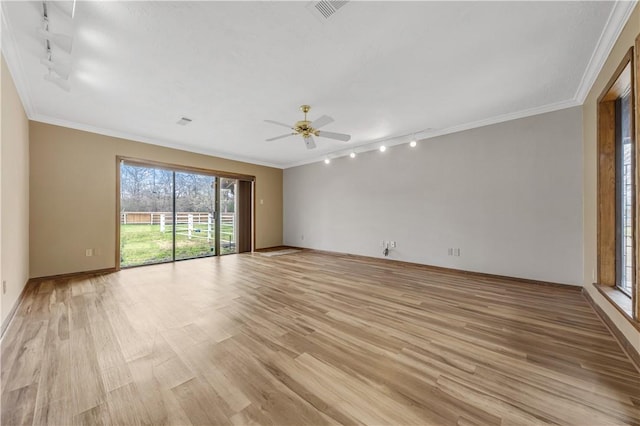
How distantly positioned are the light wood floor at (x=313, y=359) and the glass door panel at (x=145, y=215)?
1.76 metres

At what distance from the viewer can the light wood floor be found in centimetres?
131

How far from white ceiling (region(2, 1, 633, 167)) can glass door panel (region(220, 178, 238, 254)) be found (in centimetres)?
249

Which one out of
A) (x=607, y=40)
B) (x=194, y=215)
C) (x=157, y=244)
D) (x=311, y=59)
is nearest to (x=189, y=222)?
(x=194, y=215)

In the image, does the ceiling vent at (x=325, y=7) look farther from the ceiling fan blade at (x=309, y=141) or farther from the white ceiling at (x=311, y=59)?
the ceiling fan blade at (x=309, y=141)

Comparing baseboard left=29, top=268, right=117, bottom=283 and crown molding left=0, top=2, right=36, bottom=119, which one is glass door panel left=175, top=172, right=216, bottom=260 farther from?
crown molding left=0, top=2, right=36, bottom=119

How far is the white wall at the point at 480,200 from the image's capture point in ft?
11.2

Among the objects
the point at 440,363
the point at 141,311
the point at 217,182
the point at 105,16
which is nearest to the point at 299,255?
the point at 217,182

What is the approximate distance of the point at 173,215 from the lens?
17.3 ft

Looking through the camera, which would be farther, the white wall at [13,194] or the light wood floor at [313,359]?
the white wall at [13,194]

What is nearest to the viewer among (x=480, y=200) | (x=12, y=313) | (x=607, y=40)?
(x=607, y=40)

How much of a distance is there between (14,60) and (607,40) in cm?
556

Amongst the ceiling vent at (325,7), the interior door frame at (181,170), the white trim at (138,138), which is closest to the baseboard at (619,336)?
the ceiling vent at (325,7)

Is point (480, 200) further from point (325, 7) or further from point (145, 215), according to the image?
point (145, 215)

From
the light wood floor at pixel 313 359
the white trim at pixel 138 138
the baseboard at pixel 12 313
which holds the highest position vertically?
the white trim at pixel 138 138
